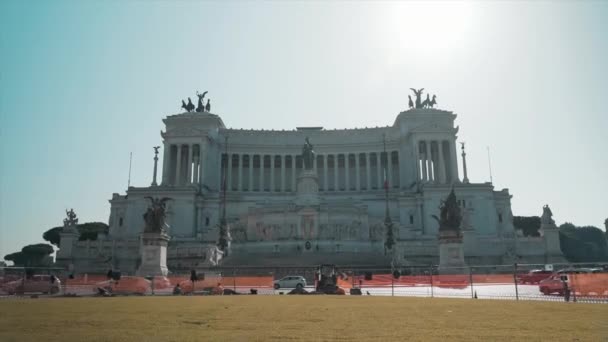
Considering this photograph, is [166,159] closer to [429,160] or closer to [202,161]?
[202,161]

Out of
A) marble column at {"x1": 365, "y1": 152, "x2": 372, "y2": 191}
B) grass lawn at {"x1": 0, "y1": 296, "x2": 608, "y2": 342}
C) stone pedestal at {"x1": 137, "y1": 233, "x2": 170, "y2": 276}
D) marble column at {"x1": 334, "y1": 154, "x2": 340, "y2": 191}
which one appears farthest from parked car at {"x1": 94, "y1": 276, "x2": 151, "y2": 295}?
marble column at {"x1": 334, "y1": 154, "x2": 340, "y2": 191}

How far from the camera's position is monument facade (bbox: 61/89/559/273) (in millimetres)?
55781

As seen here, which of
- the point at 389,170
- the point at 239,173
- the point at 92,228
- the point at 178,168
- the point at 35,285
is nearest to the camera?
the point at 35,285

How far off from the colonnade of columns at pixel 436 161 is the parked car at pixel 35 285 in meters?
66.3

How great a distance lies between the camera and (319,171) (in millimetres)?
98312

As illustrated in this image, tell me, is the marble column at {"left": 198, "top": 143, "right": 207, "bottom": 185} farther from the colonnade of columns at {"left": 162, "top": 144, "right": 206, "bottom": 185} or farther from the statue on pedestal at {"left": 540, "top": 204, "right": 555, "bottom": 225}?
the statue on pedestal at {"left": 540, "top": 204, "right": 555, "bottom": 225}

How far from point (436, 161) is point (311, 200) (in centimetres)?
3177

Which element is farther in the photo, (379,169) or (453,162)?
(379,169)

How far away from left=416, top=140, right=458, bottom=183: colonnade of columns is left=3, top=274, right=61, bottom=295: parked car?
2611 inches

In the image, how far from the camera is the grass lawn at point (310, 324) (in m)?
9.00

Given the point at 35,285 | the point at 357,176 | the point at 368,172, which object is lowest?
A: the point at 35,285

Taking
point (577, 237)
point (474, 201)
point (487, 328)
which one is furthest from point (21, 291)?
point (577, 237)

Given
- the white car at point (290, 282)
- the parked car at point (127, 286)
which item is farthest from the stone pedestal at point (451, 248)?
the parked car at point (127, 286)

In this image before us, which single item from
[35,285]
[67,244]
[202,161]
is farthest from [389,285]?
[202,161]
